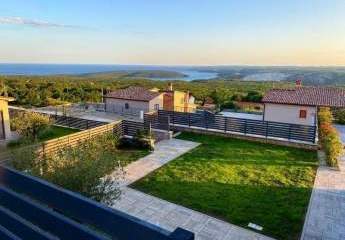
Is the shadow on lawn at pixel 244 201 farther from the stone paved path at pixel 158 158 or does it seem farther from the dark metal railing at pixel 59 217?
the dark metal railing at pixel 59 217

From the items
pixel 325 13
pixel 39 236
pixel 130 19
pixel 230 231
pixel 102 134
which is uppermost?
pixel 130 19

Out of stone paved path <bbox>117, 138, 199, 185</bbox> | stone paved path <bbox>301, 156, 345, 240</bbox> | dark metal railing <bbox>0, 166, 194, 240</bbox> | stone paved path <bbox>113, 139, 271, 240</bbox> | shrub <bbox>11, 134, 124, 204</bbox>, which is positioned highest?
dark metal railing <bbox>0, 166, 194, 240</bbox>

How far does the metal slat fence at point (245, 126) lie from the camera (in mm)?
15344

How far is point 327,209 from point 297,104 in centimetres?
1160

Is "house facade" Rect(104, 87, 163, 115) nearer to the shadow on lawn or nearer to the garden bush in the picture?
the garden bush

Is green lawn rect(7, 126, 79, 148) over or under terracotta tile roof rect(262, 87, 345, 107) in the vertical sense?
under

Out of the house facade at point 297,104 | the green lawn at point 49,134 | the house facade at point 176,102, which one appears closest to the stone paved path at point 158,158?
the green lawn at point 49,134

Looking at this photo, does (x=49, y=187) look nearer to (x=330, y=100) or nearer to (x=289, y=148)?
(x=289, y=148)

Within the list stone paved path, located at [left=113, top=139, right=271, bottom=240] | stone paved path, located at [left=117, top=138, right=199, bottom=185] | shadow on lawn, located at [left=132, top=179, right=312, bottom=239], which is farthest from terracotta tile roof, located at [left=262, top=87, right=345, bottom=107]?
stone paved path, located at [left=113, top=139, right=271, bottom=240]

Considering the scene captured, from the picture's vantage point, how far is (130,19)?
33781 millimetres

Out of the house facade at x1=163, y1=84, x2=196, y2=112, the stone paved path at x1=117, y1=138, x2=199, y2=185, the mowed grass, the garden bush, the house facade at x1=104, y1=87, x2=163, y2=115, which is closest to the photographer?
the mowed grass

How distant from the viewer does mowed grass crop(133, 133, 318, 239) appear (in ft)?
26.8

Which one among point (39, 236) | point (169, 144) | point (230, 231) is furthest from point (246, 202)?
point (39, 236)

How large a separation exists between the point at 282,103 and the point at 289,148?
204 inches
